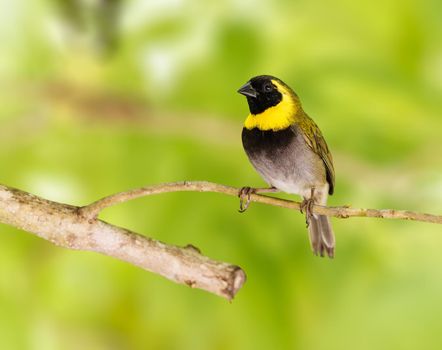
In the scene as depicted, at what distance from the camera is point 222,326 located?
107 centimetres

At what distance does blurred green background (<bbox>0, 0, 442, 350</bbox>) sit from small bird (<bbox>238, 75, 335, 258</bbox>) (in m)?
0.34

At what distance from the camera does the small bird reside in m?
0.66

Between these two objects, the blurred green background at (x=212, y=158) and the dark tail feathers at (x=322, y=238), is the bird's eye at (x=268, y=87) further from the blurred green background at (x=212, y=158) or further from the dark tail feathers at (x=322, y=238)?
the blurred green background at (x=212, y=158)

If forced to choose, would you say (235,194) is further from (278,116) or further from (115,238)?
(278,116)

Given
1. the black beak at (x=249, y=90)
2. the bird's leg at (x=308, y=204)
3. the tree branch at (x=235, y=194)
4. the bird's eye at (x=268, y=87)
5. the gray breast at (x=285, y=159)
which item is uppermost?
the bird's eye at (x=268, y=87)

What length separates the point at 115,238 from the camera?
0.50 meters

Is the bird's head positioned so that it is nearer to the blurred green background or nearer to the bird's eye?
the bird's eye

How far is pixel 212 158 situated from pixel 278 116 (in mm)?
480

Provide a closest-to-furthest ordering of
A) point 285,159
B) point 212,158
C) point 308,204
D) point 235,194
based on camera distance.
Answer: point 235,194
point 308,204
point 285,159
point 212,158

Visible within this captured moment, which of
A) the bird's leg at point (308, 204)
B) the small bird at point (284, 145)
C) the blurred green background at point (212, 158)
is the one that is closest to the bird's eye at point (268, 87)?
the small bird at point (284, 145)

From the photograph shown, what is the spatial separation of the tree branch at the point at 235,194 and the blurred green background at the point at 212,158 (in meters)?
0.55

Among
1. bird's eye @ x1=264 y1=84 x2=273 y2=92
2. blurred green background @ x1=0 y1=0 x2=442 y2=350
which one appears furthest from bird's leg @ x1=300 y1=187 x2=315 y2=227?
blurred green background @ x1=0 y1=0 x2=442 y2=350

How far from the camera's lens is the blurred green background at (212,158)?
1.05 meters

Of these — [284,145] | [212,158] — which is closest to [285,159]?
[284,145]
